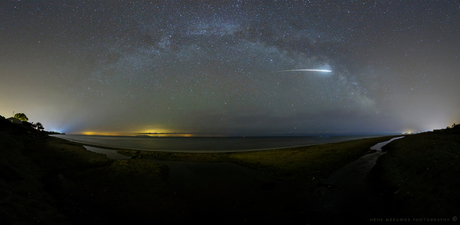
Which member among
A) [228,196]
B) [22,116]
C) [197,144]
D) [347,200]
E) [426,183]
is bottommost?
[197,144]

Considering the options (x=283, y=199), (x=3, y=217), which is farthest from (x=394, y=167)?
(x=3, y=217)

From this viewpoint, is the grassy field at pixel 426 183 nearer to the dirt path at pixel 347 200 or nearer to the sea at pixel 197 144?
the dirt path at pixel 347 200

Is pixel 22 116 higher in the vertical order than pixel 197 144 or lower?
higher

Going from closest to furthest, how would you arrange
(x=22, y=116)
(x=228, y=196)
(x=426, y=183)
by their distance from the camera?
(x=426, y=183)
(x=228, y=196)
(x=22, y=116)

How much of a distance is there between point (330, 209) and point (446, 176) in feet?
21.8

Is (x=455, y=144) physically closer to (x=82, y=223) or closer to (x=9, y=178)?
(x=82, y=223)

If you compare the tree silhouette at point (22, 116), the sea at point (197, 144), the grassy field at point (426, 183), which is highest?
the tree silhouette at point (22, 116)

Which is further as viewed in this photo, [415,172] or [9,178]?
[415,172]

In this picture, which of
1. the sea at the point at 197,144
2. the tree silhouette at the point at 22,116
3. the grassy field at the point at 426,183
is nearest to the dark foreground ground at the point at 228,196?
the grassy field at the point at 426,183

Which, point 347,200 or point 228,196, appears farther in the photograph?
point 228,196

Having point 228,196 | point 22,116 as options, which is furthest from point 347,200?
point 22,116

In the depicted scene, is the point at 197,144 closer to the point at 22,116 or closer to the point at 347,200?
the point at 347,200

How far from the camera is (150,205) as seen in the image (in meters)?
9.41

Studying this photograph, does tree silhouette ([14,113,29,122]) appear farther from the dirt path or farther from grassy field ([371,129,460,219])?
grassy field ([371,129,460,219])
